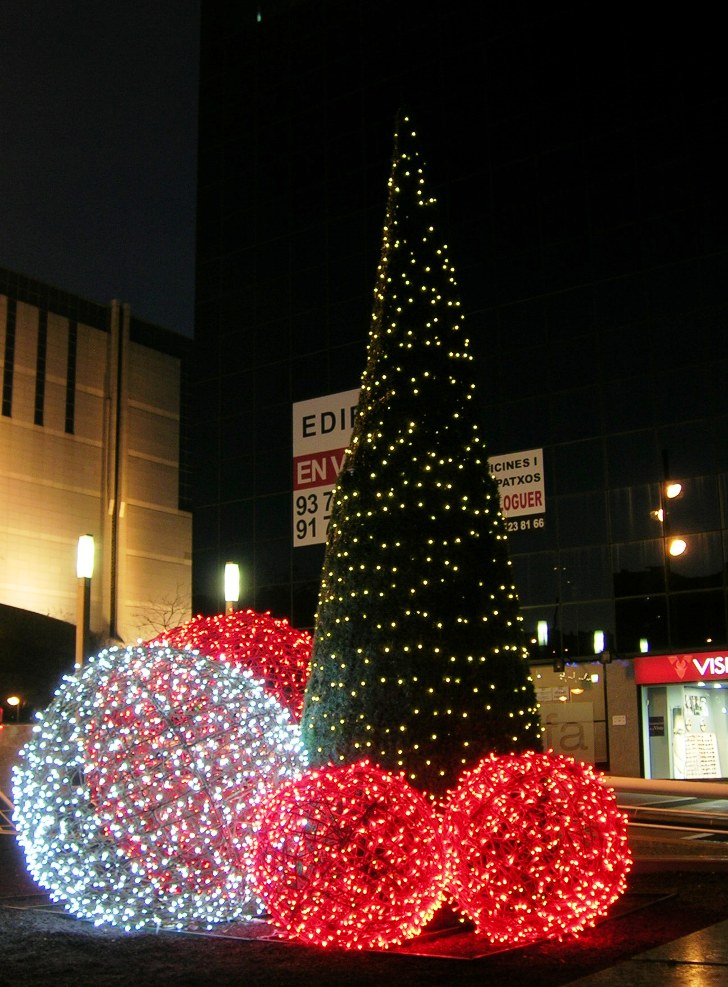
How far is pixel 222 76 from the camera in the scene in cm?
3300

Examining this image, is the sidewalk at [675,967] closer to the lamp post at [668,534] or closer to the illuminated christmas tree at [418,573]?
the illuminated christmas tree at [418,573]

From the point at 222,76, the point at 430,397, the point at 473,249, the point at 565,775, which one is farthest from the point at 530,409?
the point at 565,775

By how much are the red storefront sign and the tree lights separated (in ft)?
57.9

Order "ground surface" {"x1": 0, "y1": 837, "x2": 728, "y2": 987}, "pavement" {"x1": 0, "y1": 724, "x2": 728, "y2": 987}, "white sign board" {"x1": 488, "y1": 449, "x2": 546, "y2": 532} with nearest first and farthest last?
"pavement" {"x1": 0, "y1": 724, "x2": 728, "y2": 987}, "ground surface" {"x1": 0, "y1": 837, "x2": 728, "y2": 987}, "white sign board" {"x1": 488, "y1": 449, "x2": 546, "y2": 532}

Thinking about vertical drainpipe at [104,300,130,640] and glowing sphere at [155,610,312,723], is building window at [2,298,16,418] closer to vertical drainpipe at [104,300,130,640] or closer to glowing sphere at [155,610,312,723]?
vertical drainpipe at [104,300,130,640]

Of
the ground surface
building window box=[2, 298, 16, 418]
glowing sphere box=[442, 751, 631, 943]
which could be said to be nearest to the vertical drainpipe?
building window box=[2, 298, 16, 418]

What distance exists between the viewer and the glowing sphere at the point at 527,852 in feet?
23.6

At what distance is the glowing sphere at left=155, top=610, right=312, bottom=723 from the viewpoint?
9805mm

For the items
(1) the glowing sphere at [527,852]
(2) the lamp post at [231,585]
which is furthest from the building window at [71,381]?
(1) the glowing sphere at [527,852]

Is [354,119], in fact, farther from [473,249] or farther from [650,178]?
[650,178]

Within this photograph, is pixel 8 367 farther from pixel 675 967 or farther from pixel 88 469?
pixel 675 967

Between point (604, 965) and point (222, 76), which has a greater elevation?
point (222, 76)

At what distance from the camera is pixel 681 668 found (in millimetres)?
24266

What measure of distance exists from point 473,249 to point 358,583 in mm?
19924
